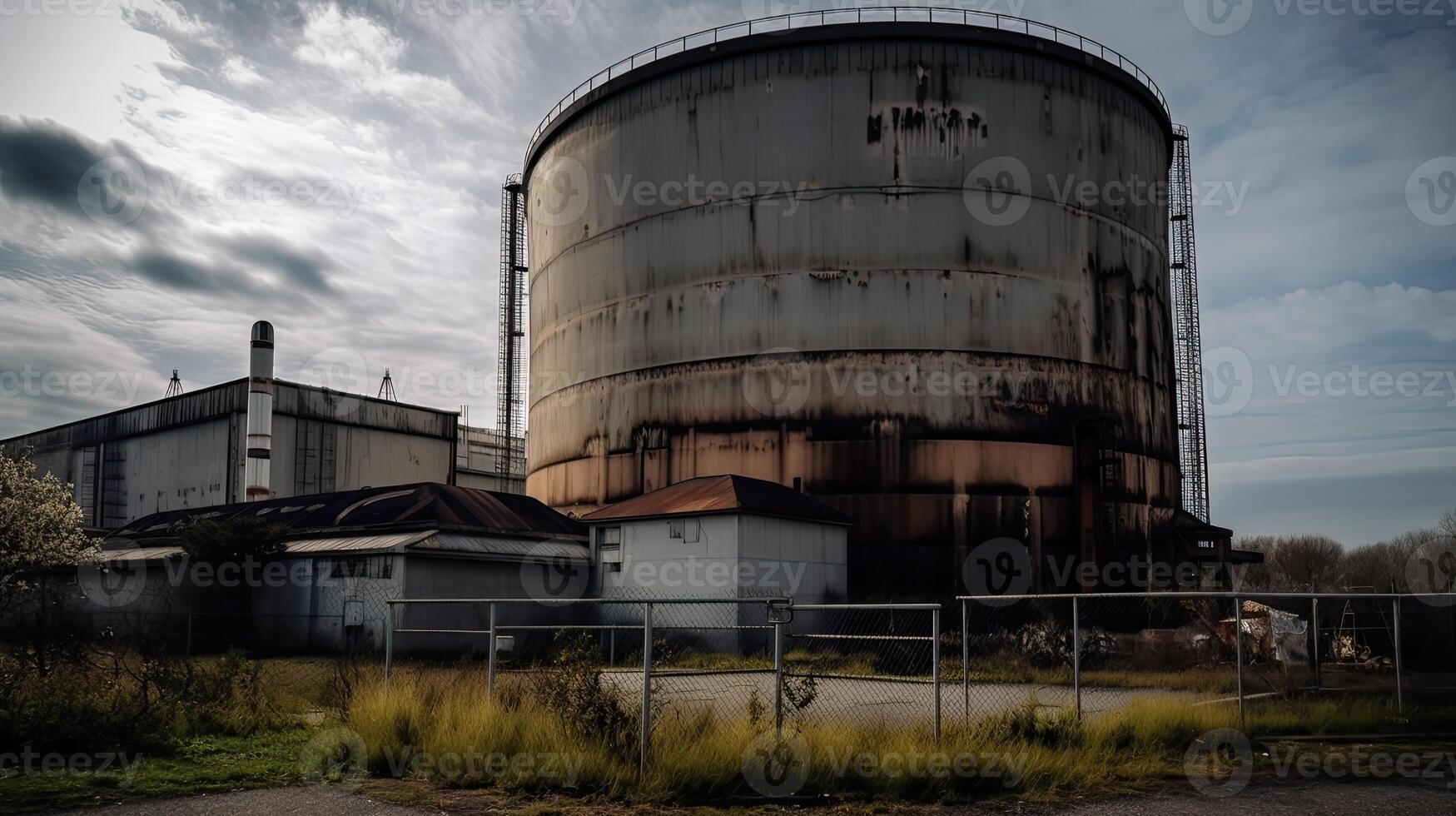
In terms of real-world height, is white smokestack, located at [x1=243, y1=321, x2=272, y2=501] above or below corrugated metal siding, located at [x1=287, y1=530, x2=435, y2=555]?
above

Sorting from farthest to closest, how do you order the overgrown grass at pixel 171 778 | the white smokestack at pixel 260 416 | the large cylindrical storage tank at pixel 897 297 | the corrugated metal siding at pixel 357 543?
the white smokestack at pixel 260 416 < the large cylindrical storage tank at pixel 897 297 < the corrugated metal siding at pixel 357 543 < the overgrown grass at pixel 171 778

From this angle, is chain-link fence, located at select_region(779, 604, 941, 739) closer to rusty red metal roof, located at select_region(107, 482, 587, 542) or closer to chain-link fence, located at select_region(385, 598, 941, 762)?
chain-link fence, located at select_region(385, 598, 941, 762)

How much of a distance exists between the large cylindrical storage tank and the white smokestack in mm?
19128

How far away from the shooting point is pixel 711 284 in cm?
3434

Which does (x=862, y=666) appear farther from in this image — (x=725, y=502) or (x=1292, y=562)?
(x=1292, y=562)

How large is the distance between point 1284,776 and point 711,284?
2456 cm

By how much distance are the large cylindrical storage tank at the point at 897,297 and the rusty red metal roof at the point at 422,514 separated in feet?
10.3

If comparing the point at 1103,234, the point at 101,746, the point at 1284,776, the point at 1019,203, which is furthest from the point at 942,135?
the point at 101,746

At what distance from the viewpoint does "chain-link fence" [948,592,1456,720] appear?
16.5 metres

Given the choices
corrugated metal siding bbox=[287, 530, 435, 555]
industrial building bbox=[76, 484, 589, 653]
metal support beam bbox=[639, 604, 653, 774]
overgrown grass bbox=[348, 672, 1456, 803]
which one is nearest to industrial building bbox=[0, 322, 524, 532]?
industrial building bbox=[76, 484, 589, 653]

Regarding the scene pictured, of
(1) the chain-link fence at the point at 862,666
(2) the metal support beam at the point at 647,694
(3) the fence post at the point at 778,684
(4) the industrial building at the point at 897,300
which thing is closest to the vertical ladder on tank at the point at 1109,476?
(4) the industrial building at the point at 897,300

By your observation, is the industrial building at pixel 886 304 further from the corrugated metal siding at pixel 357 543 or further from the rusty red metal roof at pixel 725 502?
the corrugated metal siding at pixel 357 543

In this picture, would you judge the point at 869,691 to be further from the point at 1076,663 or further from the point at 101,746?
the point at 101,746

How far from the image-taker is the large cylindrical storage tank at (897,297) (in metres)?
32.2
